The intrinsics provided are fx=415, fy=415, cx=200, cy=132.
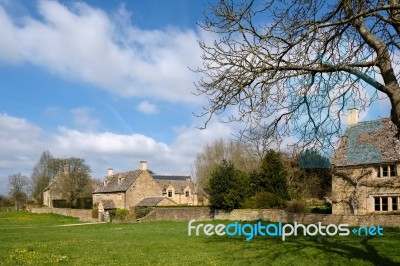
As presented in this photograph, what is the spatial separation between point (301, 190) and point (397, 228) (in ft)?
72.4

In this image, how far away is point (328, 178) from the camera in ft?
146

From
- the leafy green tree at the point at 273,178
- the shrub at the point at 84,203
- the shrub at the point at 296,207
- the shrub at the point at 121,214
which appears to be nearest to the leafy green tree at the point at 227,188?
the leafy green tree at the point at 273,178

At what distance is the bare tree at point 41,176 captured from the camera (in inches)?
3393

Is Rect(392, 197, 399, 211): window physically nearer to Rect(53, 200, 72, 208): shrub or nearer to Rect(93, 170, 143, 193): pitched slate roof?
Rect(93, 170, 143, 193): pitched slate roof

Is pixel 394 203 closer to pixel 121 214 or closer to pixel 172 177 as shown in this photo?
pixel 121 214

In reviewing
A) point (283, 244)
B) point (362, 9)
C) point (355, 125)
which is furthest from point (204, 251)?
point (355, 125)

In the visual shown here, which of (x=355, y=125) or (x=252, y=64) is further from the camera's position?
(x=355, y=125)

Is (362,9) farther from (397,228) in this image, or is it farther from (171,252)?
(397,228)

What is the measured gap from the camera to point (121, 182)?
184 ft

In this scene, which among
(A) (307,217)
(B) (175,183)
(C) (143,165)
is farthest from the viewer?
(B) (175,183)

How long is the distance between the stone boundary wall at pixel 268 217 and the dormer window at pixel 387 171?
27.8 ft

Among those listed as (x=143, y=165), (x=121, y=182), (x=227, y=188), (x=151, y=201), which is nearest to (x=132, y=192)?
(x=151, y=201)

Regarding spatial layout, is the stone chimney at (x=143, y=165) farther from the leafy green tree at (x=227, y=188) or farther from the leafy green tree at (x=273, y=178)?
the leafy green tree at (x=273, y=178)

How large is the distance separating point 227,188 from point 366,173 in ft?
36.4
